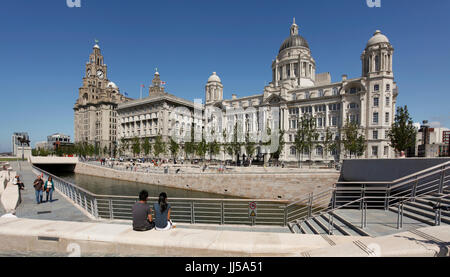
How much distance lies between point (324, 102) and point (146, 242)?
6236cm

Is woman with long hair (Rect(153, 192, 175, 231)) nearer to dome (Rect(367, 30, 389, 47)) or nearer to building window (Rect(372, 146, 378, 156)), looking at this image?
building window (Rect(372, 146, 378, 156))

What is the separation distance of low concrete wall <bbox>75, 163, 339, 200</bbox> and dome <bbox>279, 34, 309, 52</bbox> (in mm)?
67832

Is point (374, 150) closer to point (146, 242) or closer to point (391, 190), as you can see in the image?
point (391, 190)

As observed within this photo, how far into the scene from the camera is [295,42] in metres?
80.9

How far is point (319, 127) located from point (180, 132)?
50.1m

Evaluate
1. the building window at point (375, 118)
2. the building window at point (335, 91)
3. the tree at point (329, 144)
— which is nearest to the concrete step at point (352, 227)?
the tree at point (329, 144)

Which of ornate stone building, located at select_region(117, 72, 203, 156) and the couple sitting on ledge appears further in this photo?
ornate stone building, located at select_region(117, 72, 203, 156)

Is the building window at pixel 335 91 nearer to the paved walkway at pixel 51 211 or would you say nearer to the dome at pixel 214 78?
the dome at pixel 214 78

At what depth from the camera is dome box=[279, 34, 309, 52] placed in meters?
80.9

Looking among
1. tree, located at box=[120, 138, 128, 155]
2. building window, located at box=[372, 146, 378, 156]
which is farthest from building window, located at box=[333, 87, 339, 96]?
tree, located at box=[120, 138, 128, 155]

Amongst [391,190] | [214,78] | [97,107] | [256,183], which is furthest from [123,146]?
[391,190]

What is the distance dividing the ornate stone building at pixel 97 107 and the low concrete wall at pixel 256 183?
263 feet
